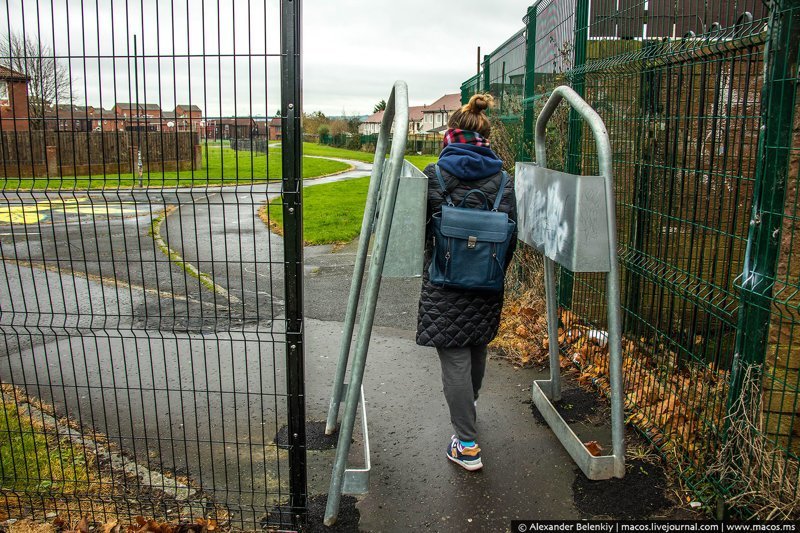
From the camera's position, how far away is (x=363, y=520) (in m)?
3.25

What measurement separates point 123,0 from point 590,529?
3211 mm

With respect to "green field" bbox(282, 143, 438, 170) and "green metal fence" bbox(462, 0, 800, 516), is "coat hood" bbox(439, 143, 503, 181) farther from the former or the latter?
"green field" bbox(282, 143, 438, 170)

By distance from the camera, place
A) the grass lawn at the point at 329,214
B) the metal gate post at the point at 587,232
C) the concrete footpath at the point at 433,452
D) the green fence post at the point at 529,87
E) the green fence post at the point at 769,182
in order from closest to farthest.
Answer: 1. the green fence post at the point at 769,182
2. the metal gate post at the point at 587,232
3. the concrete footpath at the point at 433,452
4. the green fence post at the point at 529,87
5. the grass lawn at the point at 329,214

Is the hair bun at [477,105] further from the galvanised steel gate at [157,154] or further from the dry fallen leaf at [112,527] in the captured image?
the dry fallen leaf at [112,527]

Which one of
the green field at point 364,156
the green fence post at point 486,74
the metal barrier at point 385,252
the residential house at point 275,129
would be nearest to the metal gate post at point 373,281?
the metal barrier at point 385,252

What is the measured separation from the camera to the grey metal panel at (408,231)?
9.61 ft

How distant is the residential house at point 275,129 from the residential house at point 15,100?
3.82ft

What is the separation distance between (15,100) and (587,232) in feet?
8.90

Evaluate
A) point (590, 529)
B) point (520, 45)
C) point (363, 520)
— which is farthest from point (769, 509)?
point (520, 45)

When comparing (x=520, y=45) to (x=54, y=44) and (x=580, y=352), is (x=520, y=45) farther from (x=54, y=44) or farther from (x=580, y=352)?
(x=54, y=44)

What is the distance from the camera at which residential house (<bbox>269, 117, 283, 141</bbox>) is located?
9.32 ft

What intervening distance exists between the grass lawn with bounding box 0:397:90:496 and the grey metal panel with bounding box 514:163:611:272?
2.65 metres

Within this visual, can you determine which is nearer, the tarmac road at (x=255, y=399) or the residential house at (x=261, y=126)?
the residential house at (x=261, y=126)

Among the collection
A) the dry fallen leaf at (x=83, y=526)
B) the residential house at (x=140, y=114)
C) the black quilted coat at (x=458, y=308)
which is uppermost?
the residential house at (x=140, y=114)
